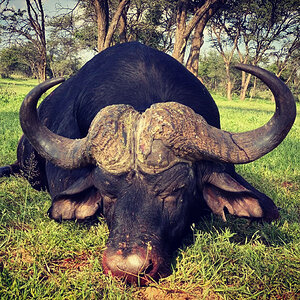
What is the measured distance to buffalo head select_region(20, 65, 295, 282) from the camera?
204 centimetres

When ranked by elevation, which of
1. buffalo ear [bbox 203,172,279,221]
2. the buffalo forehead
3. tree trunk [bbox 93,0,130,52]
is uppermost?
tree trunk [bbox 93,0,130,52]

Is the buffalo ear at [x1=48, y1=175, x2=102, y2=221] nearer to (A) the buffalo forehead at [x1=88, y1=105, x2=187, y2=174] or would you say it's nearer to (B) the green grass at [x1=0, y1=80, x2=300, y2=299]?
(B) the green grass at [x1=0, y1=80, x2=300, y2=299]

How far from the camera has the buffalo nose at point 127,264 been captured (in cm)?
186

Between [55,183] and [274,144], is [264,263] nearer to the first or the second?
[274,144]

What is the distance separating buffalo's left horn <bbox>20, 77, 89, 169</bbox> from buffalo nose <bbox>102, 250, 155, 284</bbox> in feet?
2.41

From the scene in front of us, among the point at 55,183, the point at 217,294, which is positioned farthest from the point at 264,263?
the point at 55,183

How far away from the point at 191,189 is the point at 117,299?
918 millimetres

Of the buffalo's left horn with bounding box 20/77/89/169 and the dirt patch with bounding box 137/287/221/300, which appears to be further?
the buffalo's left horn with bounding box 20/77/89/169

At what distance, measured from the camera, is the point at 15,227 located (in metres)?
2.88

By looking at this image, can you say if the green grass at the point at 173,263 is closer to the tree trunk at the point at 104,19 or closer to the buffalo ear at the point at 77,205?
the buffalo ear at the point at 77,205

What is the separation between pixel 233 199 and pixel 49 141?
148 centimetres

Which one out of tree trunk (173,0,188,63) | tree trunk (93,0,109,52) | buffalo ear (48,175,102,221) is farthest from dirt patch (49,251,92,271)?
tree trunk (173,0,188,63)

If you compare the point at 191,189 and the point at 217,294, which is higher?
the point at 191,189

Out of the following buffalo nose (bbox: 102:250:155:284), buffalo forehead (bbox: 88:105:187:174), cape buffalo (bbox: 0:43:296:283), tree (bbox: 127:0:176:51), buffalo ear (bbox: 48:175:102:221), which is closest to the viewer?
buffalo nose (bbox: 102:250:155:284)
